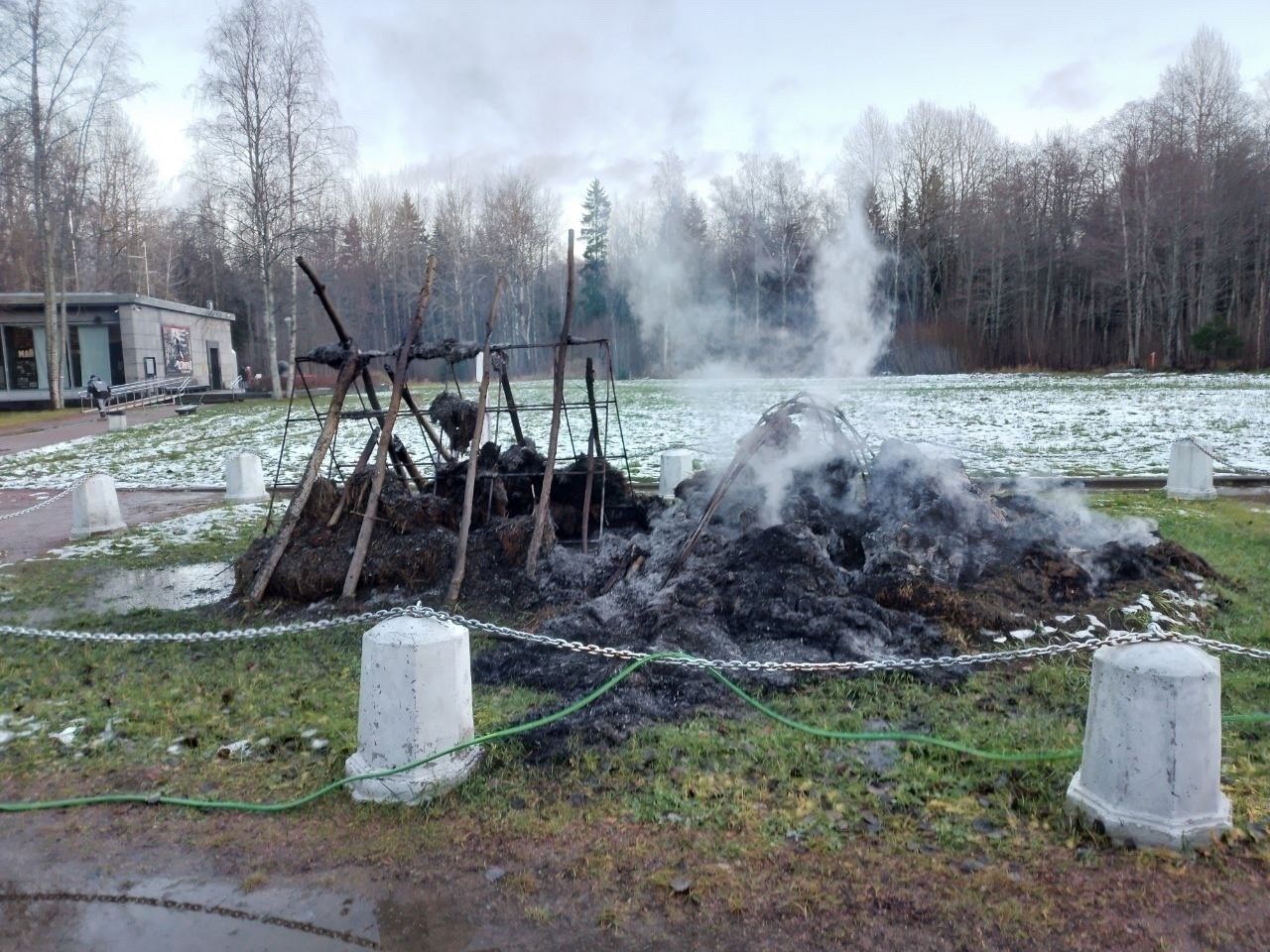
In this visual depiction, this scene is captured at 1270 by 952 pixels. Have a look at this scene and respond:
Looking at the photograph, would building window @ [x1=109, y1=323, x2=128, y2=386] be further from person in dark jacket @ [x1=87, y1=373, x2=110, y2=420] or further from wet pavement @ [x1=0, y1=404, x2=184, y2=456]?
wet pavement @ [x1=0, y1=404, x2=184, y2=456]

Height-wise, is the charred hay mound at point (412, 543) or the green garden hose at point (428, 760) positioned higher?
the charred hay mound at point (412, 543)

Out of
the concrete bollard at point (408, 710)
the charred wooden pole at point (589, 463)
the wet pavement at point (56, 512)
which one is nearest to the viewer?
the concrete bollard at point (408, 710)

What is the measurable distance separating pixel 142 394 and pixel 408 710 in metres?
36.0

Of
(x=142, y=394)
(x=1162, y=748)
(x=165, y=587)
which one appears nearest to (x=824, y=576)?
(x=1162, y=748)

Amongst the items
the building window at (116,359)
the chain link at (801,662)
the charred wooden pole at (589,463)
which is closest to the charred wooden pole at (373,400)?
the charred wooden pole at (589,463)

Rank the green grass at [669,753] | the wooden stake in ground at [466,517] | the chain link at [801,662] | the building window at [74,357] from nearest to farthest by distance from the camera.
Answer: the green grass at [669,753]
the chain link at [801,662]
the wooden stake in ground at [466,517]
the building window at [74,357]

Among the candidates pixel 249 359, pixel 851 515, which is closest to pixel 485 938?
pixel 851 515

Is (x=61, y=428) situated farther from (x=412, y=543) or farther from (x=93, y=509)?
(x=412, y=543)

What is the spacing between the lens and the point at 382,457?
7.38m

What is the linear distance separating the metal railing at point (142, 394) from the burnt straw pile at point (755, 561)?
26.9 metres

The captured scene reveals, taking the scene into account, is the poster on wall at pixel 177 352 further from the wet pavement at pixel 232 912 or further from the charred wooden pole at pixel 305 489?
the wet pavement at pixel 232 912

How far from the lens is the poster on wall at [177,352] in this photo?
36.6m

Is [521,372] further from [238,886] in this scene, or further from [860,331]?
[238,886]

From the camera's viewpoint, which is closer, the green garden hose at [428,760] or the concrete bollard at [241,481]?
the green garden hose at [428,760]
